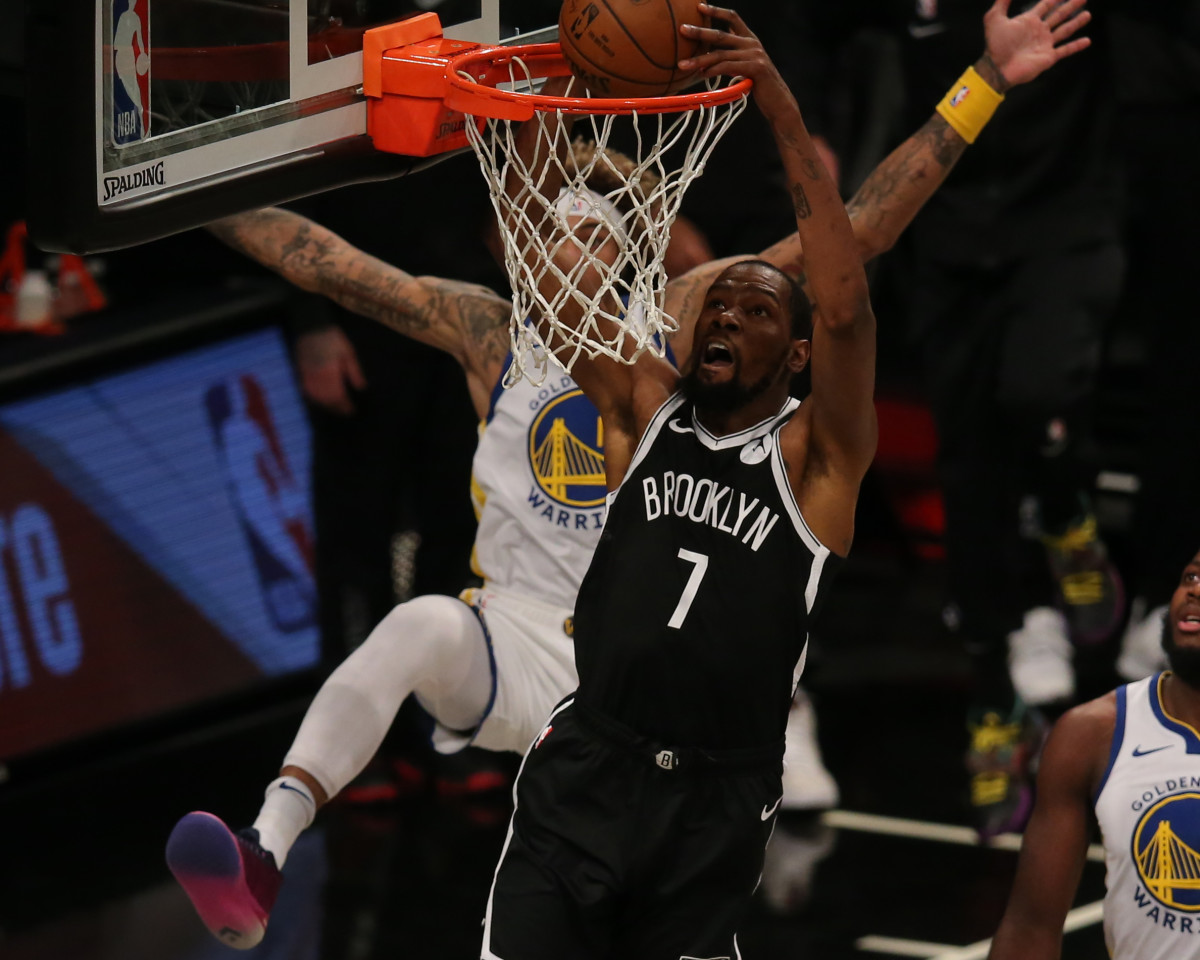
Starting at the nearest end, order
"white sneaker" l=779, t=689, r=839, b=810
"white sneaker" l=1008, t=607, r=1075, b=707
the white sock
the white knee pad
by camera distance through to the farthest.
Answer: the white sock → the white knee pad → "white sneaker" l=779, t=689, r=839, b=810 → "white sneaker" l=1008, t=607, r=1075, b=707

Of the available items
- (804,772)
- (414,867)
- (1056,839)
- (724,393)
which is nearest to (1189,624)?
(1056,839)

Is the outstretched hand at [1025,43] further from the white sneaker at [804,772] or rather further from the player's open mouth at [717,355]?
the white sneaker at [804,772]

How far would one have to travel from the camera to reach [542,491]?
4.61 meters

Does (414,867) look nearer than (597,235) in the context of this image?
No

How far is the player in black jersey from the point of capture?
142 inches

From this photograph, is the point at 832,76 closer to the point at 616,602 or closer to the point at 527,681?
the point at 527,681

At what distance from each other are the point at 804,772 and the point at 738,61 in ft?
11.0

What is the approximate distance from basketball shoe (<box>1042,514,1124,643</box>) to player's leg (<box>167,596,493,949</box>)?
3106 millimetres

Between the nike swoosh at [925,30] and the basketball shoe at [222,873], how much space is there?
3.71 metres

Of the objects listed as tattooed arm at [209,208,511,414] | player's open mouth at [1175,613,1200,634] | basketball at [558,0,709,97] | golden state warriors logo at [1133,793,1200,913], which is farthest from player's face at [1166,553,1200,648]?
tattooed arm at [209,208,511,414]

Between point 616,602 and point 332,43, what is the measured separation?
1339mm

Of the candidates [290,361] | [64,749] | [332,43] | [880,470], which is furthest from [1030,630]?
[332,43]

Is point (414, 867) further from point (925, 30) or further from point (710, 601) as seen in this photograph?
point (925, 30)

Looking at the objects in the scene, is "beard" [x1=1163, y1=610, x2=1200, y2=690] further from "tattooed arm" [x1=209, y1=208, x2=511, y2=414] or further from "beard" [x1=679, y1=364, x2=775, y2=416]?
"tattooed arm" [x1=209, y1=208, x2=511, y2=414]
